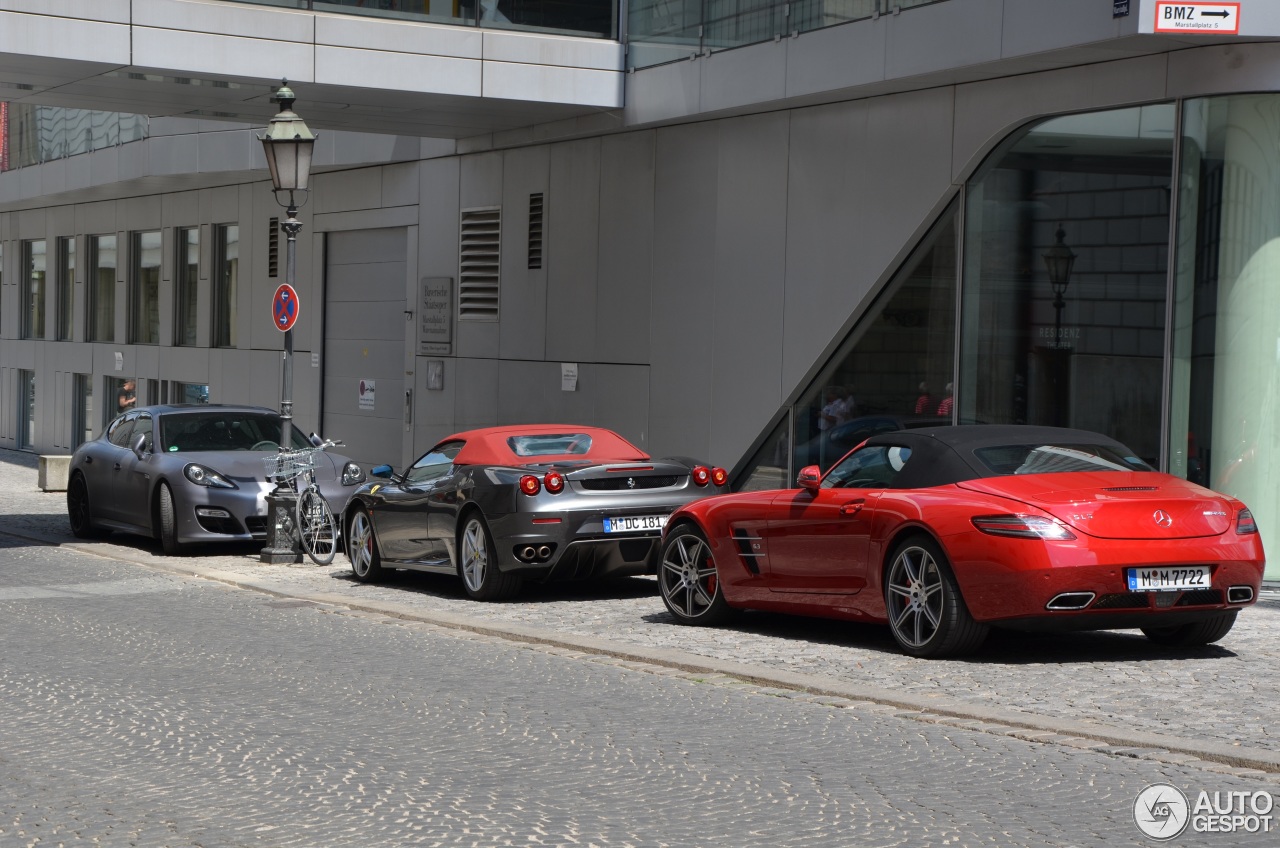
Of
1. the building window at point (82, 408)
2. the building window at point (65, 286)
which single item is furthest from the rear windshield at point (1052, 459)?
→ the building window at point (65, 286)

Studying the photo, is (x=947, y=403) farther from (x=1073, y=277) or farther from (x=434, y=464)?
(x=434, y=464)

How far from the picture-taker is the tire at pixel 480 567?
510 inches

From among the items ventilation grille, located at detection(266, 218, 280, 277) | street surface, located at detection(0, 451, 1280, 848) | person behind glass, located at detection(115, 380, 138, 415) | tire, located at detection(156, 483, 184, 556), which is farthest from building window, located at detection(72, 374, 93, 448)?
street surface, located at detection(0, 451, 1280, 848)

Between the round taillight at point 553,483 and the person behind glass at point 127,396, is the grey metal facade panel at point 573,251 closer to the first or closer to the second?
the round taillight at point 553,483

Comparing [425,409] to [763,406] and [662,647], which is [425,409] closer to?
[763,406]

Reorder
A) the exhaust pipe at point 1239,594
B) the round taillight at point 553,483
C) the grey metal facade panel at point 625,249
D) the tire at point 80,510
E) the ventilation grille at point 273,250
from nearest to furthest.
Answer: the exhaust pipe at point 1239,594, the round taillight at point 553,483, the tire at point 80,510, the grey metal facade panel at point 625,249, the ventilation grille at point 273,250

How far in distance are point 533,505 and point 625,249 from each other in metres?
8.83

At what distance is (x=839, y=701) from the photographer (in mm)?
8508

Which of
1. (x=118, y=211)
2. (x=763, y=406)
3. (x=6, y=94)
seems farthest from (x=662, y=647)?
(x=118, y=211)

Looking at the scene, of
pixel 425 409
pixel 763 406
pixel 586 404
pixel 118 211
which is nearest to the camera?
pixel 763 406

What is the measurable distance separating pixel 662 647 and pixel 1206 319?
→ 240 inches

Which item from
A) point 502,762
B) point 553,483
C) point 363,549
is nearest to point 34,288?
point 363,549

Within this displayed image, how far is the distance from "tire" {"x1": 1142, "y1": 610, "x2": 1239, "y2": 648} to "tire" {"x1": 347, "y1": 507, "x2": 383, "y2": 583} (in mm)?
6987

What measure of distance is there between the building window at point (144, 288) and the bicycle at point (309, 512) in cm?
1932
